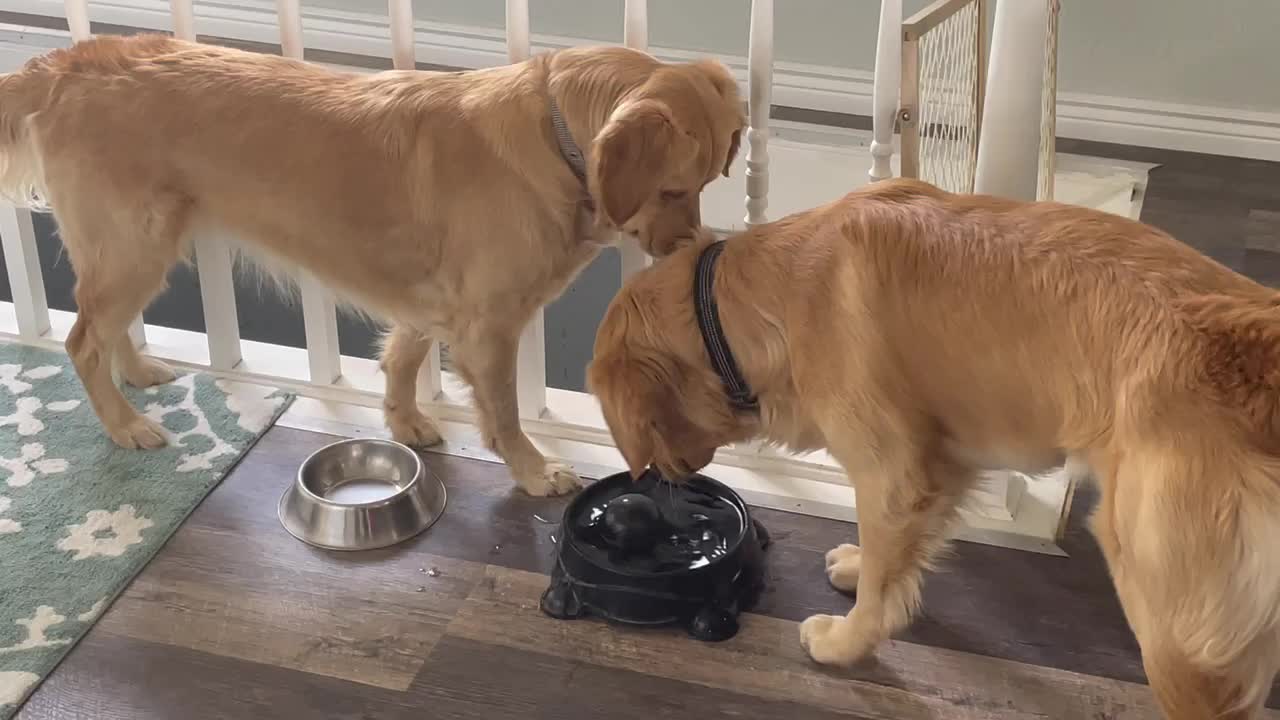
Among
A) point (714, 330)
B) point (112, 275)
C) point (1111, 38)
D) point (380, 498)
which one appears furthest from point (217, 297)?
point (1111, 38)

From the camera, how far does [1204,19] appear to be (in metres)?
3.46

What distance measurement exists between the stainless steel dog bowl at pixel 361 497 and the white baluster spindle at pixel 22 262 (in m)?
0.93

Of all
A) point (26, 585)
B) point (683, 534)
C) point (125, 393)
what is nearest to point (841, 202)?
point (683, 534)

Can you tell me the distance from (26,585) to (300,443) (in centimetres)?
58

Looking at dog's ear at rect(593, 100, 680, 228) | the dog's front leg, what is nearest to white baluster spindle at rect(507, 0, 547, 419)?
the dog's front leg

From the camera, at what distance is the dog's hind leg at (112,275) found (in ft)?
6.87

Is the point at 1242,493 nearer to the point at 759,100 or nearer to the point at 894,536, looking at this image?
the point at 894,536

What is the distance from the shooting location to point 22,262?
2619 millimetres

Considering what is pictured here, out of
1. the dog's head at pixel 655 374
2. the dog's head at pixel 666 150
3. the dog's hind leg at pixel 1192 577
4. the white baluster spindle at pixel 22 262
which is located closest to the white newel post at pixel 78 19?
the white baluster spindle at pixel 22 262

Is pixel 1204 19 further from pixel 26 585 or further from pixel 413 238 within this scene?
pixel 26 585

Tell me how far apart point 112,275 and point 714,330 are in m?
1.28

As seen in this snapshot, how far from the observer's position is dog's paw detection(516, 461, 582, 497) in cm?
219

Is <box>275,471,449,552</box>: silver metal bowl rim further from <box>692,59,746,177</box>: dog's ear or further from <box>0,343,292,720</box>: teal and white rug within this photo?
<box>692,59,746,177</box>: dog's ear

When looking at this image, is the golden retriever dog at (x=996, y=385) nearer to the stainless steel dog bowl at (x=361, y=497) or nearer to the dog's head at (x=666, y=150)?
the dog's head at (x=666, y=150)
